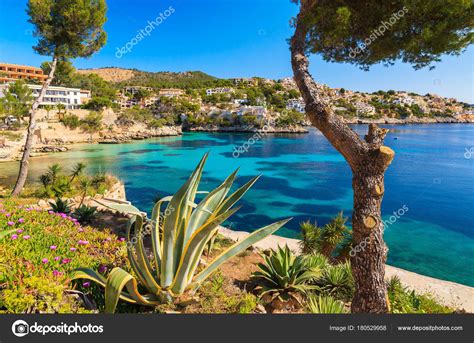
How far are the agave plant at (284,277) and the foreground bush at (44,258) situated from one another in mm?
1655

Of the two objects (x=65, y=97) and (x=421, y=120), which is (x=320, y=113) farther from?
(x=421, y=120)

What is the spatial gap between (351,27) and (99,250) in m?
4.95

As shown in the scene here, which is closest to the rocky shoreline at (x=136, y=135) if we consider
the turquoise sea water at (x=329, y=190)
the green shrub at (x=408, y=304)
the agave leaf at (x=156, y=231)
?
the turquoise sea water at (x=329, y=190)

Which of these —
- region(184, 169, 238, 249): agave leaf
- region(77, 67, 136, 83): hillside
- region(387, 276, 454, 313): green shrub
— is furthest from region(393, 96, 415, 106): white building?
region(184, 169, 238, 249): agave leaf

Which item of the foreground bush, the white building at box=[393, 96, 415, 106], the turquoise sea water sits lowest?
the turquoise sea water

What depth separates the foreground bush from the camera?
69.4 inches

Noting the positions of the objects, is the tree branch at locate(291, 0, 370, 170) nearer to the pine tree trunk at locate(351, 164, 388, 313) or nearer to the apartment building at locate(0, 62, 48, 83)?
the pine tree trunk at locate(351, 164, 388, 313)

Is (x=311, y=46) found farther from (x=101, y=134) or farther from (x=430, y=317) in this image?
(x=101, y=134)

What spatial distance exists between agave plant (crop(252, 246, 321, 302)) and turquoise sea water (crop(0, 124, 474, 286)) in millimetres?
6213

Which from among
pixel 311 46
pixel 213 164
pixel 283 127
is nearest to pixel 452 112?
pixel 283 127

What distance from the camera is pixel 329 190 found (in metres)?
16.5

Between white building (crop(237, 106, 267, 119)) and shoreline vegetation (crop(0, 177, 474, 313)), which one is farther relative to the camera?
white building (crop(237, 106, 267, 119))

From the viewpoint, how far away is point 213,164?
25.5m

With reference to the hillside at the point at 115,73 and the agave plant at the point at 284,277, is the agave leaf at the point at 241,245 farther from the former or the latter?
the hillside at the point at 115,73
